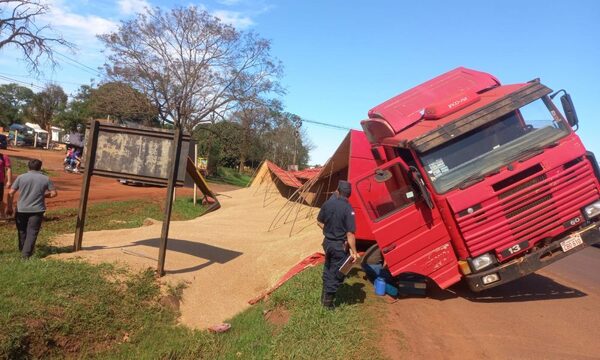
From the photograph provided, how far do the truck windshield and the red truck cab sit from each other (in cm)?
1

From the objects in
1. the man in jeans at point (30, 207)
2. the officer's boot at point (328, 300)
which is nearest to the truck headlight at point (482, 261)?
the officer's boot at point (328, 300)

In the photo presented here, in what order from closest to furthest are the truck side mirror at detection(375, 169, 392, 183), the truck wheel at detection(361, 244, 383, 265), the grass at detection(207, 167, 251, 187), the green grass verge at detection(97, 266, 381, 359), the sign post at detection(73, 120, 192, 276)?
the green grass verge at detection(97, 266, 381, 359) → the truck side mirror at detection(375, 169, 392, 183) → the truck wheel at detection(361, 244, 383, 265) → the sign post at detection(73, 120, 192, 276) → the grass at detection(207, 167, 251, 187)

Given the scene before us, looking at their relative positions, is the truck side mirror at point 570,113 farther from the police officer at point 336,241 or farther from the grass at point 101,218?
the grass at point 101,218

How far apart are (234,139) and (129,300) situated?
47581 millimetres

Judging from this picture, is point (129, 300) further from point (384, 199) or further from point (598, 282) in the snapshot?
point (598, 282)

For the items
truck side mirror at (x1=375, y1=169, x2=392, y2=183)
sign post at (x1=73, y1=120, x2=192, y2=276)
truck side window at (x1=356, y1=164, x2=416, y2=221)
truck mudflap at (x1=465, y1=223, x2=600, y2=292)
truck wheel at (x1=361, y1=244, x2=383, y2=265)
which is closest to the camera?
truck mudflap at (x1=465, y1=223, x2=600, y2=292)

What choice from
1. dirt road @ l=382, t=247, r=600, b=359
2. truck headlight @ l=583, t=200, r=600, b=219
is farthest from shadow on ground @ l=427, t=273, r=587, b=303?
truck headlight @ l=583, t=200, r=600, b=219

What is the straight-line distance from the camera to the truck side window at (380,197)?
6805 mm

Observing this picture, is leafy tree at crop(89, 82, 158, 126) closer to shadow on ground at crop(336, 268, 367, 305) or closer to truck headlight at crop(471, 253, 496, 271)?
shadow on ground at crop(336, 268, 367, 305)

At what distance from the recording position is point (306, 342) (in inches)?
212

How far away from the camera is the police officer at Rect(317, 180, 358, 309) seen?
6.03 meters

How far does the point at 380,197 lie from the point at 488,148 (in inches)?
65.9

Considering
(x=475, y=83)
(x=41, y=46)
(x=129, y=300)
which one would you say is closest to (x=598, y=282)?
(x=475, y=83)

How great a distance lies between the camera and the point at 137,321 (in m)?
6.03
